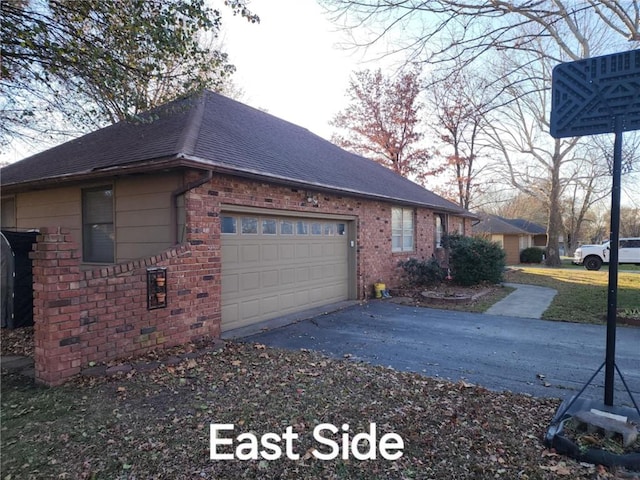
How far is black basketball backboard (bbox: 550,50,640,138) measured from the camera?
3.46 m

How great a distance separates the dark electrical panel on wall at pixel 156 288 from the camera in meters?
5.42

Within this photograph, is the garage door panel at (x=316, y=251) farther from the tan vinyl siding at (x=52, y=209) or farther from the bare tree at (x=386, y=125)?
the bare tree at (x=386, y=125)

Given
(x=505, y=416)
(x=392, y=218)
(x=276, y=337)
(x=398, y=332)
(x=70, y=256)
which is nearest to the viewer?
(x=505, y=416)

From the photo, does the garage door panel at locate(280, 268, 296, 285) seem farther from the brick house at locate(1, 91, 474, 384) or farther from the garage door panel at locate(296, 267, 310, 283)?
the garage door panel at locate(296, 267, 310, 283)

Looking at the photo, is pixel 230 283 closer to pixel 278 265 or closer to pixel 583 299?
pixel 278 265

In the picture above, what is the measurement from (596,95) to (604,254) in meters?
23.5

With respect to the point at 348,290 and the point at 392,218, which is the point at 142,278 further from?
the point at 392,218

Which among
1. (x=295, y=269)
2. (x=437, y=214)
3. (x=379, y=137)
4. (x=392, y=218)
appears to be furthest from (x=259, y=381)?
(x=379, y=137)

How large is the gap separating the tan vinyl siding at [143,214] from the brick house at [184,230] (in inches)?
1.2

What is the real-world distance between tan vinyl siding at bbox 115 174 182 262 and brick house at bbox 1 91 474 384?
3 cm

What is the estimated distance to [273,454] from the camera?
308 cm

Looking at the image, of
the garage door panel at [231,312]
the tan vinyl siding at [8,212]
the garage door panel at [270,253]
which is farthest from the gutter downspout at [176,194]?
the tan vinyl siding at [8,212]

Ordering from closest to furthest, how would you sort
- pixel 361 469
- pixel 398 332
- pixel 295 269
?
pixel 361 469 → pixel 398 332 → pixel 295 269

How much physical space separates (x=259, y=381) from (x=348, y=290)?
6332mm
